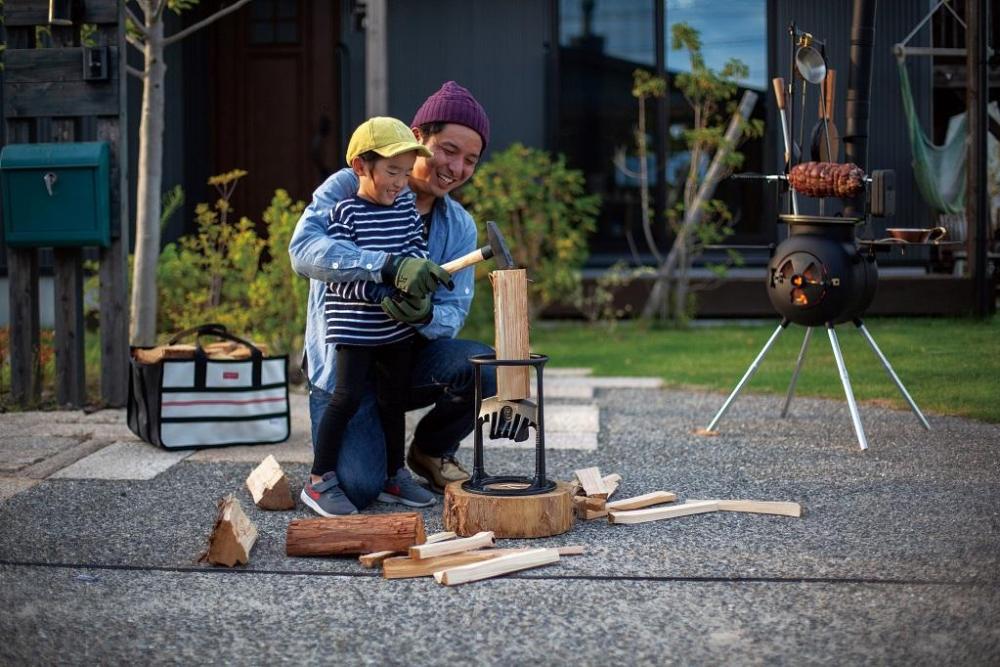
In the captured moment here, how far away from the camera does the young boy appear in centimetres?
360

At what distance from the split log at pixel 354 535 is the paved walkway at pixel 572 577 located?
0.05 metres

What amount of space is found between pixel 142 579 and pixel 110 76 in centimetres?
322

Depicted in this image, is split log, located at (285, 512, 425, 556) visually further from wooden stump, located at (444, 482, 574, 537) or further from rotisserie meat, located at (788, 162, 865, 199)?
rotisserie meat, located at (788, 162, 865, 199)

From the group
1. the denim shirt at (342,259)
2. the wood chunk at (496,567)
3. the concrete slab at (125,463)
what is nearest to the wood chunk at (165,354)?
the concrete slab at (125,463)

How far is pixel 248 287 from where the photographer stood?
6457 millimetres

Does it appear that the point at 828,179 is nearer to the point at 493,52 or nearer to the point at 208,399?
the point at 208,399

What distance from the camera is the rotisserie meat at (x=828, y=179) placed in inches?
184

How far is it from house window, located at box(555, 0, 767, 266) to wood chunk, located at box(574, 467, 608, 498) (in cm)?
639

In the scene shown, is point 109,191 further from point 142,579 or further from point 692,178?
point 692,178

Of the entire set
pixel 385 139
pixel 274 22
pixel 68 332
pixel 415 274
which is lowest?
pixel 68 332

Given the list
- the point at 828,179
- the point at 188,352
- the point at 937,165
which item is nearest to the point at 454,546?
the point at 188,352

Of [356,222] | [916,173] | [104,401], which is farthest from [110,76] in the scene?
[916,173]

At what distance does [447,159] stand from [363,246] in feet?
1.37

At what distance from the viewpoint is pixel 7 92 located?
18.6 feet
